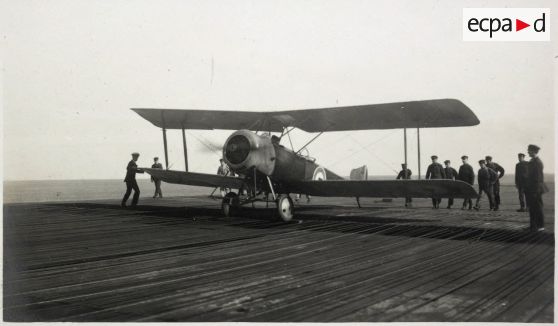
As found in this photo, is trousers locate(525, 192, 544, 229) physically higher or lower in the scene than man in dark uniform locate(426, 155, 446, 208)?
lower

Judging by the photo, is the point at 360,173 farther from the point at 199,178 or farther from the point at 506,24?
the point at 506,24

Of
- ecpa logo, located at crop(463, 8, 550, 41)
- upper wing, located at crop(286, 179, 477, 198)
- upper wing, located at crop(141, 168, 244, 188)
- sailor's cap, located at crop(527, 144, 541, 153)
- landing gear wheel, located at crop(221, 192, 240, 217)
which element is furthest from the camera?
upper wing, located at crop(141, 168, 244, 188)

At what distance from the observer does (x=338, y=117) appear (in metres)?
10.6

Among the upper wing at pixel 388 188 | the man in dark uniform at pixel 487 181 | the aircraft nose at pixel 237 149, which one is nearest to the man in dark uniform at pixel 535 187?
the upper wing at pixel 388 188

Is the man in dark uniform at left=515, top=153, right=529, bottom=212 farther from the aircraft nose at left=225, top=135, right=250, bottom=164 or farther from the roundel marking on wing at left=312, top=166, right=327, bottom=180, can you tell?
the aircraft nose at left=225, top=135, right=250, bottom=164

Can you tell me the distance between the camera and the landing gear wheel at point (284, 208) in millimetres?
9008

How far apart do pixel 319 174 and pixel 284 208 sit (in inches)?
93.5

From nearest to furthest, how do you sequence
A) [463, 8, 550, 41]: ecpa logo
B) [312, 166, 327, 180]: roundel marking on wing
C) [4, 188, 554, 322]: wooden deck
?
[4, 188, 554, 322]: wooden deck < [463, 8, 550, 41]: ecpa logo < [312, 166, 327, 180]: roundel marking on wing

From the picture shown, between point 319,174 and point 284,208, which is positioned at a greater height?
point 319,174

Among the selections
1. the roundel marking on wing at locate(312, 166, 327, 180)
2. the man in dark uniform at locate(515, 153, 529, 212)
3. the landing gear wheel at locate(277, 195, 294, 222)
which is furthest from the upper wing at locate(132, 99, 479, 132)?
the landing gear wheel at locate(277, 195, 294, 222)

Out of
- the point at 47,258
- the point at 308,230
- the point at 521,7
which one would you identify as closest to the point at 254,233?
the point at 308,230

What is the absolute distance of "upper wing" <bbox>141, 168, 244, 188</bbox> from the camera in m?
10.3

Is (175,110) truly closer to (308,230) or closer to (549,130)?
(308,230)

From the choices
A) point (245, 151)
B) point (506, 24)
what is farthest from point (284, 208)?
point (506, 24)
